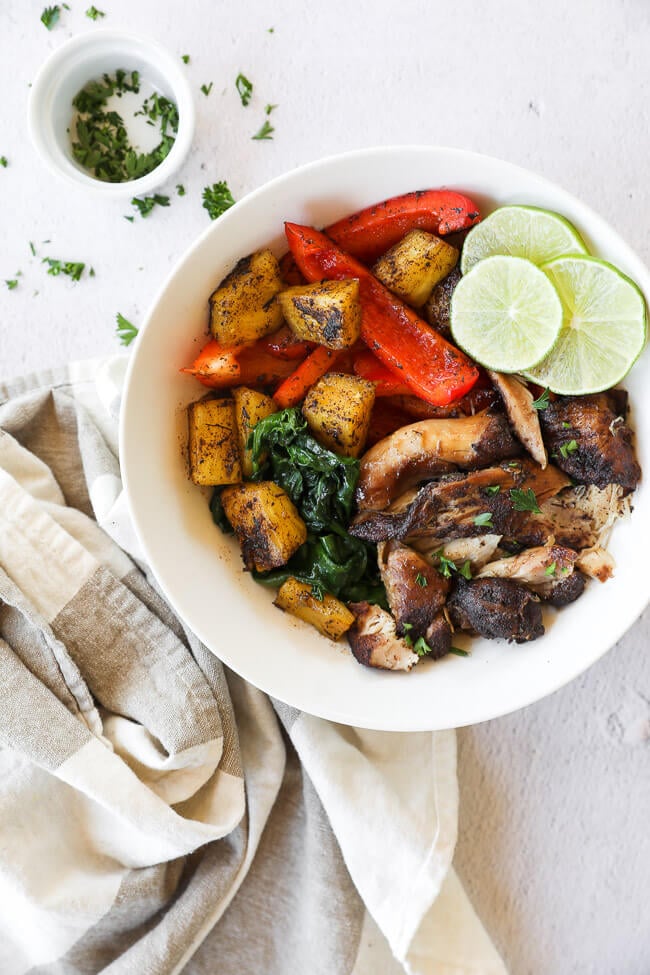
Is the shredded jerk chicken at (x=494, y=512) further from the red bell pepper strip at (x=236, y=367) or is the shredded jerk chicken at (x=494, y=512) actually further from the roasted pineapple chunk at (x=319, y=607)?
the red bell pepper strip at (x=236, y=367)

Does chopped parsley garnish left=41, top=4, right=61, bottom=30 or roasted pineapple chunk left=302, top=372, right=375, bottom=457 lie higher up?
chopped parsley garnish left=41, top=4, right=61, bottom=30

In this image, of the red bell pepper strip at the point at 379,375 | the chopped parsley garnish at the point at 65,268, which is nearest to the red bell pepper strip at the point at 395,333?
the red bell pepper strip at the point at 379,375

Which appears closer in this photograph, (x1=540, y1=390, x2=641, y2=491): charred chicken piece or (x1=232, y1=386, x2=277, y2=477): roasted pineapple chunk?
(x1=540, y1=390, x2=641, y2=491): charred chicken piece

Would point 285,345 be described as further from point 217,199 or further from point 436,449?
point 217,199

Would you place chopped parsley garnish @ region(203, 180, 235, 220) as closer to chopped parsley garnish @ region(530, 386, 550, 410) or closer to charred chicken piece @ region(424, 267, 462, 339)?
charred chicken piece @ region(424, 267, 462, 339)

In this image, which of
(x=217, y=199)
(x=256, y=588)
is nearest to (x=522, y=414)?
(x=256, y=588)

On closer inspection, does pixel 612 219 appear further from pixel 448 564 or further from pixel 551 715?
pixel 551 715

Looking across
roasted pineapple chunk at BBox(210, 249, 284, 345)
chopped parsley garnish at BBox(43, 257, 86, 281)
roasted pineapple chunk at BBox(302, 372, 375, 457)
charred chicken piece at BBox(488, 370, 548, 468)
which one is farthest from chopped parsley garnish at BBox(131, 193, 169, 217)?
charred chicken piece at BBox(488, 370, 548, 468)
